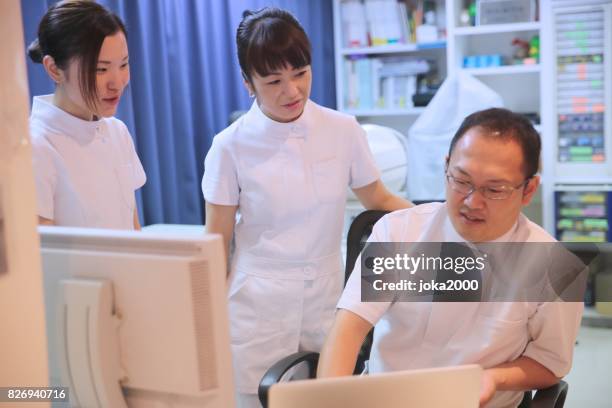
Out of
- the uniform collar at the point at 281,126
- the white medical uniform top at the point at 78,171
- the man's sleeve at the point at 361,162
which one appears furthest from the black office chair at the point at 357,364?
the white medical uniform top at the point at 78,171

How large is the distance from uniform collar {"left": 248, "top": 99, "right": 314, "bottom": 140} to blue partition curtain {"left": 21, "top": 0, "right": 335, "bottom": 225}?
1.11 m

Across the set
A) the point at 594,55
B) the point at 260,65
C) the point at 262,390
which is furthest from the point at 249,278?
the point at 594,55

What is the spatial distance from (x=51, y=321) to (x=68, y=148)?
0.63 meters

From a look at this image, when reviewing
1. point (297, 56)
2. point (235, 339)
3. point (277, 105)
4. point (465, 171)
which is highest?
point (297, 56)

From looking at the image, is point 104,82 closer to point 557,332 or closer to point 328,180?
point 328,180

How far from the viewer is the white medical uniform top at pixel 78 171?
4.89ft

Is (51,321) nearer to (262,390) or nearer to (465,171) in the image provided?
(262,390)

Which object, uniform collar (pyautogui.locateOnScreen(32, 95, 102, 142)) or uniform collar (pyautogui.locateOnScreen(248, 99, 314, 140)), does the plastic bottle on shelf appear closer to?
uniform collar (pyautogui.locateOnScreen(248, 99, 314, 140))

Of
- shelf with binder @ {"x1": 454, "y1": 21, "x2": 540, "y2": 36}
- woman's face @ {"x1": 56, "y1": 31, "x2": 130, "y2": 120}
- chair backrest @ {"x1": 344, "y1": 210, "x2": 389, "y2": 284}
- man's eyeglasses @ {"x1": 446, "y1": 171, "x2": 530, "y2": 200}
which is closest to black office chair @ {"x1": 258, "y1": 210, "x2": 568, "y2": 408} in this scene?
chair backrest @ {"x1": 344, "y1": 210, "x2": 389, "y2": 284}

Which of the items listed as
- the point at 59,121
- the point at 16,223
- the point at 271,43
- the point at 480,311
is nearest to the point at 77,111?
the point at 59,121

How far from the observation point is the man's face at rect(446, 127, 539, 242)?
129 cm

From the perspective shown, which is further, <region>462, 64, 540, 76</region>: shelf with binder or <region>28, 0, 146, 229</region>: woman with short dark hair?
<region>462, 64, 540, 76</region>: shelf with binder

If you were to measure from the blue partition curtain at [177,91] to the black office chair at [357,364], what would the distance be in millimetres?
1343

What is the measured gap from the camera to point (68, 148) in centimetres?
156
